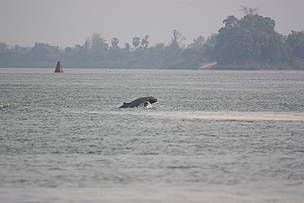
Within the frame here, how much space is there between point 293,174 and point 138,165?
403 centimetres

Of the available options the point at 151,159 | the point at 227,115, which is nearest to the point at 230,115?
the point at 227,115

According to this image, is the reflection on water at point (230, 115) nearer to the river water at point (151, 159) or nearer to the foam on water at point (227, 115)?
the foam on water at point (227, 115)

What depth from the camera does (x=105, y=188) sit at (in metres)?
17.9

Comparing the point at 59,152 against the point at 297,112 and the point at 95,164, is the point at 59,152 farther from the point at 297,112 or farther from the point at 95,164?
the point at 297,112

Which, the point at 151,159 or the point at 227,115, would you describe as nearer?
the point at 151,159

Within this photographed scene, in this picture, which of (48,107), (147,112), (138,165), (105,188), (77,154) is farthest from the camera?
(48,107)

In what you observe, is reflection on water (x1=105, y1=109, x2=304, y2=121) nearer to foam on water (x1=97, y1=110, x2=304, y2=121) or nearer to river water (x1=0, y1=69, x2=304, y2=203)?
foam on water (x1=97, y1=110, x2=304, y2=121)

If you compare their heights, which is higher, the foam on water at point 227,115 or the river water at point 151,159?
the river water at point 151,159

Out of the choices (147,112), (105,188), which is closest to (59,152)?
(105,188)

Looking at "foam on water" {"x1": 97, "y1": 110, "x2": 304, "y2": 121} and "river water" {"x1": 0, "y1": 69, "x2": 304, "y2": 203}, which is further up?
"river water" {"x1": 0, "y1": 69, "x2": 304, "y2": 203}

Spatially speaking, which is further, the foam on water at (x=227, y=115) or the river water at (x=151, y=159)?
the foam on water at (x=227, y=115)

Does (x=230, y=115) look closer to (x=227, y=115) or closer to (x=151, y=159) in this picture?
(x=227, y=115)

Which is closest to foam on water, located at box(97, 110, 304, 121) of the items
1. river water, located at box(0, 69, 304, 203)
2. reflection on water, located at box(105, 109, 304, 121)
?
reflection on water, located at box(105, 109, 304, 121)

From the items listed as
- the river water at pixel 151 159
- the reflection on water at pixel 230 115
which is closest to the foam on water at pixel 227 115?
the reflection on water at pixel 230 115
